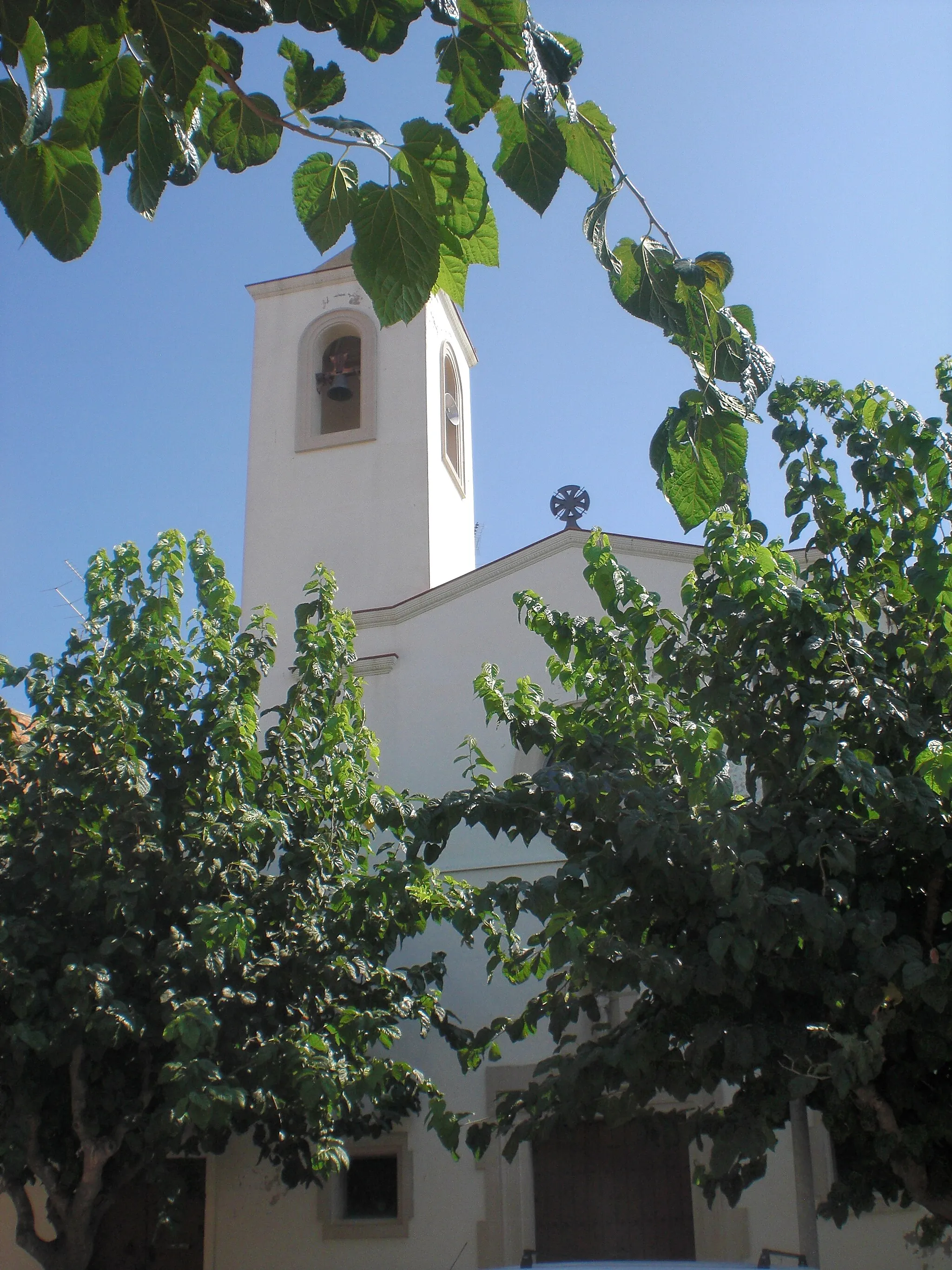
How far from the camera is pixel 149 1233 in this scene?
412 inches

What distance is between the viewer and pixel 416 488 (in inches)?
581

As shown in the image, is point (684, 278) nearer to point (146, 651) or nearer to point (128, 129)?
point (128, 129)

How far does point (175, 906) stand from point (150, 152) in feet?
23.5

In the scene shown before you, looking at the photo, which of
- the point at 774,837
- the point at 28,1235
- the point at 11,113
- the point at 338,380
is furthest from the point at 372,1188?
the point at 11,113

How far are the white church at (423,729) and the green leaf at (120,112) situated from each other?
5.86 m

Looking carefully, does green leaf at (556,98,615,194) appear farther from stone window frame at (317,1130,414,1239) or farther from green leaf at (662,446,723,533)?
stone window frame at (317,1130,414,1239)

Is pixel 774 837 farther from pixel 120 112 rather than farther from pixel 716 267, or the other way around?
pixel 120 112

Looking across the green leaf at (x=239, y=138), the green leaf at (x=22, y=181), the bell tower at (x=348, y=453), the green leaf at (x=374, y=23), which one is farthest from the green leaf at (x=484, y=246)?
the bell tower at (x=348, y=453)

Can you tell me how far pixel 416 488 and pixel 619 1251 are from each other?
28.4 ft

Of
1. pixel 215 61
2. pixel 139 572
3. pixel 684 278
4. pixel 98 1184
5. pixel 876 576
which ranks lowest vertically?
pixel 98 1184

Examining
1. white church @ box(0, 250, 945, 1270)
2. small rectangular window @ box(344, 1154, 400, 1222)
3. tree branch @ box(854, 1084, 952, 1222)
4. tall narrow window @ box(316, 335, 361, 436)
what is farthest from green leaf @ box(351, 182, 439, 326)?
tall narrow window @ box(316, 335, 361, 436)

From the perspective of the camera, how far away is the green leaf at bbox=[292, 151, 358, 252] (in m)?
2.14

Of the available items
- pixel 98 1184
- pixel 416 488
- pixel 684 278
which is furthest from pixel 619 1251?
pixel 684 278

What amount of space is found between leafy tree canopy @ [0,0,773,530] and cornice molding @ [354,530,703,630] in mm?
9651
